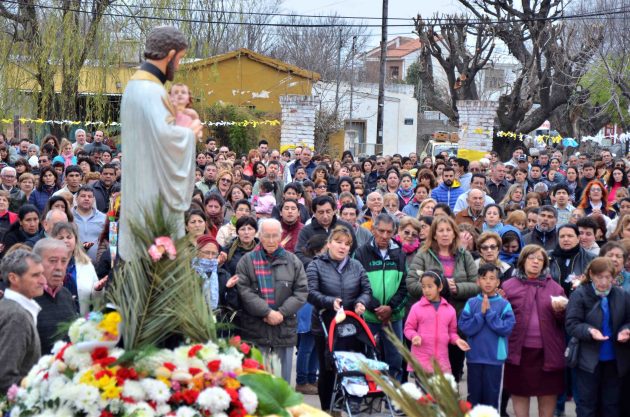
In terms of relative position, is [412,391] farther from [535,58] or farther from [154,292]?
[535,58]

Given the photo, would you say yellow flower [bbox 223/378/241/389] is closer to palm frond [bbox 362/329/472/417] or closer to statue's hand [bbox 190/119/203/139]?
statue's hand [bbox 190/119/203/139]

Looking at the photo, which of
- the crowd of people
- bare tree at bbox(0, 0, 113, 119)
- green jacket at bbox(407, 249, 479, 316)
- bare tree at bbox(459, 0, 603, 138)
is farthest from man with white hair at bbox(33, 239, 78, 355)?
bare tree at bbox(459, 0, 603, 138)

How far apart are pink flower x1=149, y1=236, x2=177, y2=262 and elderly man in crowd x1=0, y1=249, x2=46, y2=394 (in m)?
1.15

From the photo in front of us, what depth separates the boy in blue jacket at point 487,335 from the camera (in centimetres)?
894

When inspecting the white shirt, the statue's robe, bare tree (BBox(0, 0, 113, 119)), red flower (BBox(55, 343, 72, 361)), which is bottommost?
red flower (BBox(55, 343, 72, 361))

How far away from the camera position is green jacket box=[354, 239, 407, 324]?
9.71 meters

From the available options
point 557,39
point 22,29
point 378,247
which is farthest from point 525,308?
point 557,39

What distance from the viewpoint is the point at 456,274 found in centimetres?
973

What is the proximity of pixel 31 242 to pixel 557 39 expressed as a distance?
3021 cm

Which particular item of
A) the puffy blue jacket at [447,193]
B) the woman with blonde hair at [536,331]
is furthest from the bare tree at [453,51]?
the woman with blonde hair at [536,331]

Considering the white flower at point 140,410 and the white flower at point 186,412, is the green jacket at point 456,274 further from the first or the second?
the white flower at point 140,410

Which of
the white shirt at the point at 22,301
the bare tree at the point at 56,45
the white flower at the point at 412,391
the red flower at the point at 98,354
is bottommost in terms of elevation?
the red flower at the point at 98,354

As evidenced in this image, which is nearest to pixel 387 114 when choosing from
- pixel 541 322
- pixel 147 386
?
pixel 541 322

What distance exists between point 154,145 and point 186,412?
4.95 feet
